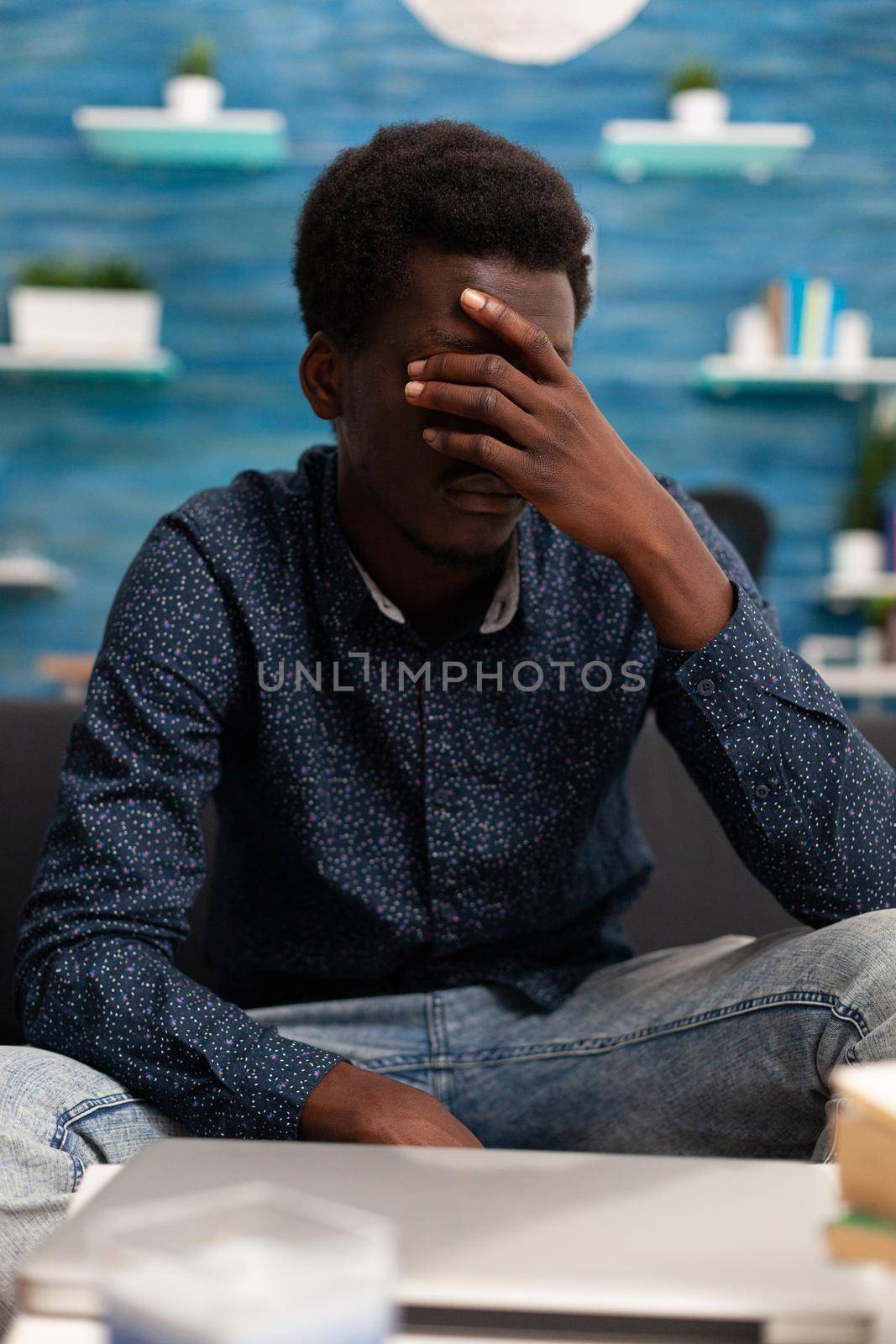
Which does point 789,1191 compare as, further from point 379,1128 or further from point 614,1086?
point 614,1086

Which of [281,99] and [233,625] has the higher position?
[281,99]

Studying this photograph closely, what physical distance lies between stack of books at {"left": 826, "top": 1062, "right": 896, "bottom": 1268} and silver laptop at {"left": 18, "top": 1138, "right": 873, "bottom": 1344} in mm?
Answer: 19

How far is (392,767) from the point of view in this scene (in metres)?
1.15

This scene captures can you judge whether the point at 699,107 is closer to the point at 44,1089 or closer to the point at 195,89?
the point at 195,89

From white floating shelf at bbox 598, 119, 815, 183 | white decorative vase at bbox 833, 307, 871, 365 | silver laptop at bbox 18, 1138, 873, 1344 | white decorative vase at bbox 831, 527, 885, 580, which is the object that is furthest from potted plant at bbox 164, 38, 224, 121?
silver laptop at bbox 18, 1138, 873, 1344

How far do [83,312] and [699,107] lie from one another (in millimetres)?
1914

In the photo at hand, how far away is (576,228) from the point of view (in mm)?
1104

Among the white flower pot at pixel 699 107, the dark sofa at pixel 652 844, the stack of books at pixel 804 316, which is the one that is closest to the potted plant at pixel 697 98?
the white flower pot at pixel 699 107

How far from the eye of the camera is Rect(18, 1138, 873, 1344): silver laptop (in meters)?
0.45

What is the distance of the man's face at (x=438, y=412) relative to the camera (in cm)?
103

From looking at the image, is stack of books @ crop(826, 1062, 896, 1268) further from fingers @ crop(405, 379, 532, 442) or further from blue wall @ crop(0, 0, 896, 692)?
blue wall @ crop(0, 0, 896, 692)

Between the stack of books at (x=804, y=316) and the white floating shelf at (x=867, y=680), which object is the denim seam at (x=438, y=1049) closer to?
the white floating shelf at (x=867, y=680)

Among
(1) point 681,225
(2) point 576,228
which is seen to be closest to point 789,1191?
(2) point 576,228

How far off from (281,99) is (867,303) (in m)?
1.92
